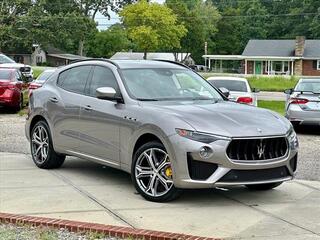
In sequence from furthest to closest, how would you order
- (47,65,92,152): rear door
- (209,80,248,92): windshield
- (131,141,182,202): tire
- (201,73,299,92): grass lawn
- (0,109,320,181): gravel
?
(201,73,299,92): grass lawn
(209,80,248,92): windshield
(0,109,320,181): gravel
(47,65,92,152): rear door
(131,141,182,202): tire

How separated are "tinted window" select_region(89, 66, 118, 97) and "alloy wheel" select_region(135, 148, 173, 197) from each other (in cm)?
133

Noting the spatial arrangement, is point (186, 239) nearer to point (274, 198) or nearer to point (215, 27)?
point (274, 198)

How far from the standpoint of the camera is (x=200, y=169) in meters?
6.37

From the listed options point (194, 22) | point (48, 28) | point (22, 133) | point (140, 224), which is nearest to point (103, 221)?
point (140, 224)

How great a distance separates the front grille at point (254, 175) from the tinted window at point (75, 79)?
9.41 ft

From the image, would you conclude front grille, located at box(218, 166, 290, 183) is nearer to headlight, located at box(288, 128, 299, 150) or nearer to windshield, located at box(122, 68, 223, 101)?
headlight, located at box(288, 128, 299, 150)

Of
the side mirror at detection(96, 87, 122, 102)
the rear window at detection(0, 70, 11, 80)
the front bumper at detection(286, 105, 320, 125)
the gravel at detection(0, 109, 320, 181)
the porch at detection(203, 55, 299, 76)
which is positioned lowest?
the porch at detection(203, 55, 299, 76)

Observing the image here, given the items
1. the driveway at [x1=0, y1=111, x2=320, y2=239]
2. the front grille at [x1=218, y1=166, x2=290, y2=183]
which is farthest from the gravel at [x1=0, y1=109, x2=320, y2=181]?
the front grille at [x1=218, y1=166, x2=290, y2=183]

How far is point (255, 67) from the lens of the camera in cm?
7200

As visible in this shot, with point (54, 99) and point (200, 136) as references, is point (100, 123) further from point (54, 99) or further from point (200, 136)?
point (200, 136)

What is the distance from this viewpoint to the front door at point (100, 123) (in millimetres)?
7441

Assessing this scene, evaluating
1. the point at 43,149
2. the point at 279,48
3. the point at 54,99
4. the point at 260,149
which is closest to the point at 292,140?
the point at 260,149

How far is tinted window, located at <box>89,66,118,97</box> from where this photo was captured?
7859 mm

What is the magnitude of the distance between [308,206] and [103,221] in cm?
244
